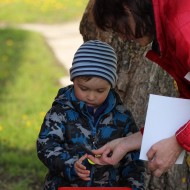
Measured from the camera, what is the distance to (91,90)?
3.03m

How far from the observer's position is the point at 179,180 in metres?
3.95

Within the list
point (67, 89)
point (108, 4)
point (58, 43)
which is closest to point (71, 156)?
point (67, 89)

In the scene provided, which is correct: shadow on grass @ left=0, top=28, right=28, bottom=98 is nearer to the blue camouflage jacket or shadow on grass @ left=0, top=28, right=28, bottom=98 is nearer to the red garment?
the blue camouflage jacket

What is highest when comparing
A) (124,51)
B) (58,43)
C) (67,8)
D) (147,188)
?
(67,8)

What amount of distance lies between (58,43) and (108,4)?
7.10 metres

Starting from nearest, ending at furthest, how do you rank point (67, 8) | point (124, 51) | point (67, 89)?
1. point (67, 89)
2. point (124, 51)
3. point (67, 8)

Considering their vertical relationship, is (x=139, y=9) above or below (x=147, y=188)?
above

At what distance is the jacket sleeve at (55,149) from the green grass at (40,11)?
27.6 ft

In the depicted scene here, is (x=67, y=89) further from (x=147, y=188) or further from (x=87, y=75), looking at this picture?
(x=147, y=188)

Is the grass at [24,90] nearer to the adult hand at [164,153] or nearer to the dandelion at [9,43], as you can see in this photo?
the dandelion at [9,43]

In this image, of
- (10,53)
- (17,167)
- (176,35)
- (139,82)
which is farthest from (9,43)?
(176,35)

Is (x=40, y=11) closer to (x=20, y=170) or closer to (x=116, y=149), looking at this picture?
(x=20, y=170)

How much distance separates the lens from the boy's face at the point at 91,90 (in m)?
3.02

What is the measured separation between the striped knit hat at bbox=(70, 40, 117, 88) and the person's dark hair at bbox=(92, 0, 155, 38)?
14.2 inches
